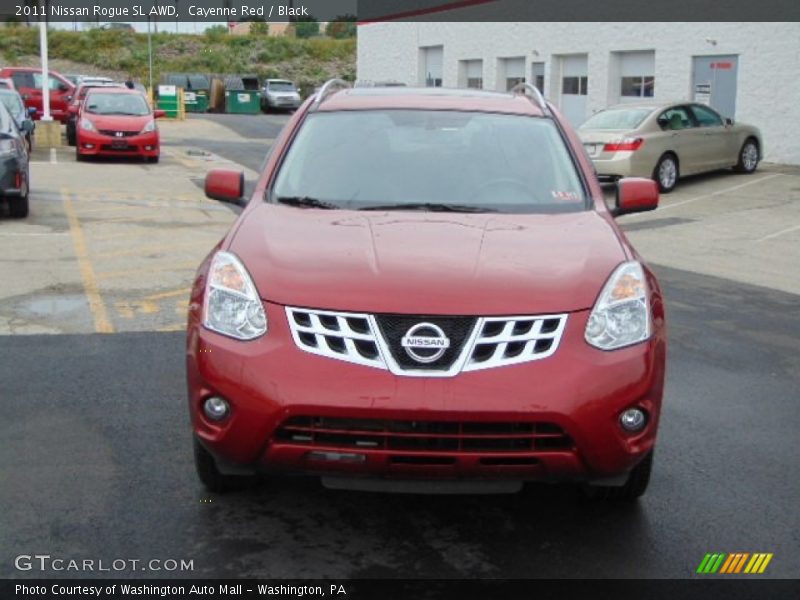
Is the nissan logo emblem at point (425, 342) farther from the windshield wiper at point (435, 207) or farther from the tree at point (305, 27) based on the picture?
the tree at point (305, 27)

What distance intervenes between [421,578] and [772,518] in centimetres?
162

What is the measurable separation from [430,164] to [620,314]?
154 centimetres

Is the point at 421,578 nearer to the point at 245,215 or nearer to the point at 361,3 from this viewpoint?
the point at 245,215

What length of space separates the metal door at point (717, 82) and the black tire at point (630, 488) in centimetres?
2011

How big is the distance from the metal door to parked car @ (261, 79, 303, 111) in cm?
2985

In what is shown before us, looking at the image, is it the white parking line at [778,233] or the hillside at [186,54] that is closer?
the white parking line at [778,233]

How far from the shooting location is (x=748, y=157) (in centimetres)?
2050

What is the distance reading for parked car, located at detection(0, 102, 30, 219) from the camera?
1230 centimetres

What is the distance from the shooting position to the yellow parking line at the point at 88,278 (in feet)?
25.2

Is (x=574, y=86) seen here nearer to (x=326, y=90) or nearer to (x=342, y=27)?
(x=326, y=90)

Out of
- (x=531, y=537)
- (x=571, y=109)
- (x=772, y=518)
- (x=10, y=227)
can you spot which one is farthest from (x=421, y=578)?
(x=571, y=109)

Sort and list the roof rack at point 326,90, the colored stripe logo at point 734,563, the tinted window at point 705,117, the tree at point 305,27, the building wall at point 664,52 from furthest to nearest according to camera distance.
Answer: the tree at point 305,27 → the building wall at point 664,52 → the tinted window at point 705,117 → the roof rack at point 326,90 → the colored stripe logo at point 734,563

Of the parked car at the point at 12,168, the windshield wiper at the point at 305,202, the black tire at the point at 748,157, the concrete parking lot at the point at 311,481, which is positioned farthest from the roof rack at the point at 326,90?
the black tire at the point at 748,157

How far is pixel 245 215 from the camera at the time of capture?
4566mm
